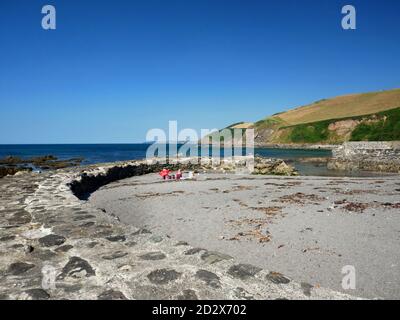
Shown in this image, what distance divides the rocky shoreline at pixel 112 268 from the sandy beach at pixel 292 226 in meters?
2.16

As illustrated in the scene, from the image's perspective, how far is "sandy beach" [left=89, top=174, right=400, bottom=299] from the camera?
6.28 metres

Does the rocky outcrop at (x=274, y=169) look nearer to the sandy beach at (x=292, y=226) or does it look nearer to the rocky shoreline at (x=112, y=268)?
the sandy beach at (x=292, y=226)

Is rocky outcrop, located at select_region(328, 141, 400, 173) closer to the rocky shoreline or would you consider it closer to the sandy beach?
→ the sandy beach

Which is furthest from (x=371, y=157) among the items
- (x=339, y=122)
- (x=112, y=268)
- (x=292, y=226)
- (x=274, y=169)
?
(x=339, y=122)

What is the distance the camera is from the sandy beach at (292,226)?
6277 millimetres

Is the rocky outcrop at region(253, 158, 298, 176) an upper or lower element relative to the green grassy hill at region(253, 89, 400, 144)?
lower

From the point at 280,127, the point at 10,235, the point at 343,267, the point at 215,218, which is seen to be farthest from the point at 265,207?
the point at 280,127

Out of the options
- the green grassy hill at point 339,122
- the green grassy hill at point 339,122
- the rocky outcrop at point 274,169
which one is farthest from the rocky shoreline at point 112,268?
the green grassy hill at point 339,122

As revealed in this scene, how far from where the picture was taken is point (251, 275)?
4273mm

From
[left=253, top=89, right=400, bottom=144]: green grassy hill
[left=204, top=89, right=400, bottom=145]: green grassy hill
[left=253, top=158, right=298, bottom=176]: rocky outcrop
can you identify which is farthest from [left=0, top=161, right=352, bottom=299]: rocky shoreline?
Result: [left=253, top=89, right=400, bottom=144]: green grassy hill

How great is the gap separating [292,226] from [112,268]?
252 inches

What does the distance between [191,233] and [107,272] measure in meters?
4.58

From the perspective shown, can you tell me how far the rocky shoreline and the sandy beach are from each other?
2159mm
